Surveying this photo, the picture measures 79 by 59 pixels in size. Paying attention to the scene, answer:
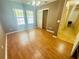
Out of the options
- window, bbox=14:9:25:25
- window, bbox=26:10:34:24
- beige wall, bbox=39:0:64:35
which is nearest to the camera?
beige wall, bbox=39:0:64:35

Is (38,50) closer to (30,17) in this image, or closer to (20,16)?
(20,16)

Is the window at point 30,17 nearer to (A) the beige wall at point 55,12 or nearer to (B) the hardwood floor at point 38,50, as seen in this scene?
(A) the beige wall at point 55,12

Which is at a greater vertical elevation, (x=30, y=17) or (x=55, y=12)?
(x=55, y=12)

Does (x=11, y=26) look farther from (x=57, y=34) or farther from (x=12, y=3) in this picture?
(x=57, y=34)

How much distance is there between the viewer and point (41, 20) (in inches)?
201

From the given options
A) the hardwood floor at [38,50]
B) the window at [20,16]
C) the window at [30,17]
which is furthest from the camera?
the window at [30,17]

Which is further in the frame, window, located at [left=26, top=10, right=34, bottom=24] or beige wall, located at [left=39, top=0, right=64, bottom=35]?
window, located at [left=26, top=10, right=34, bottom=24]

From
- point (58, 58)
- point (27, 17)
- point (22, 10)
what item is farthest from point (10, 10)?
point (58, 58)

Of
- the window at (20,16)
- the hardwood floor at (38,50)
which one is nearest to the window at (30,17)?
the window at (20,16)

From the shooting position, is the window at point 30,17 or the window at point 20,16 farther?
the window at point 30,17

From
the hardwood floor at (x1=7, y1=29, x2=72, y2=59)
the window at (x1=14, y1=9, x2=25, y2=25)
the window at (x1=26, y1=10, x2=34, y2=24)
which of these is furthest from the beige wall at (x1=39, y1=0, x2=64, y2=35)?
the window at (x1=14, y1=9, x2=25, y2=25)

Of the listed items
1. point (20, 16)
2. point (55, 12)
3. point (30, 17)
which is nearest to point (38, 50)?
point (55, 12)

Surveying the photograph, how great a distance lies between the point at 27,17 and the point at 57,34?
3379 millimetres

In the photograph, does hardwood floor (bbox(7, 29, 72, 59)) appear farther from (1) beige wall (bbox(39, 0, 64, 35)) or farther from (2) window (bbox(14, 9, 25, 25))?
(2) window (bbox(14, 9, 25, 25))
